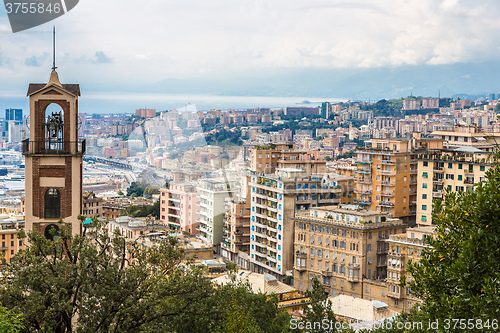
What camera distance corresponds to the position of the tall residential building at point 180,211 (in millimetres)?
23281

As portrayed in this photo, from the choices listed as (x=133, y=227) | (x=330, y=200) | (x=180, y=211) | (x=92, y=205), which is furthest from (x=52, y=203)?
(x=92, y=205)

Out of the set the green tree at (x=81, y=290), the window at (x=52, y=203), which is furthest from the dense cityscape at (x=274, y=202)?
the green tree at (x=81, y=290)

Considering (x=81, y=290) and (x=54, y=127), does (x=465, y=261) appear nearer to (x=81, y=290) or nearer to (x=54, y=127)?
(x=81, y=290)

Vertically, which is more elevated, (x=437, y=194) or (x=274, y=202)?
(x=437, y=194)

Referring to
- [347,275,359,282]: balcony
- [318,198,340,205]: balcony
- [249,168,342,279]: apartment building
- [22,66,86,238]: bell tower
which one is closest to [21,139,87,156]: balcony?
[22,66,86,238]: bell tower

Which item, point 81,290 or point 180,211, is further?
point 180,211

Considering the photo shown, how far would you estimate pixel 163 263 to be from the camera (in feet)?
23.2

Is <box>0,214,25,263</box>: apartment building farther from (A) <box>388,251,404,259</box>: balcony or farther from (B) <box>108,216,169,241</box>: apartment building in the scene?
(A) <box>388,251,404,259</box>: balcony

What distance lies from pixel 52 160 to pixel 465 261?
14.5ft

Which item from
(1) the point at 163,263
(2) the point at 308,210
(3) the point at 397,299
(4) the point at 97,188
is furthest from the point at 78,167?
(4) the point at 97,188

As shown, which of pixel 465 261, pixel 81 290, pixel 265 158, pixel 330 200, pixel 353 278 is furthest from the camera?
pixel 265 158

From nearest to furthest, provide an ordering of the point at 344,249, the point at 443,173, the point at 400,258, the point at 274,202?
the point at 400,258, the point at 344,249, the point at 443,173, the point at 274,202

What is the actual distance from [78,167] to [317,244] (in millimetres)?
13458

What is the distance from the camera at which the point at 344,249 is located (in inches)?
754
